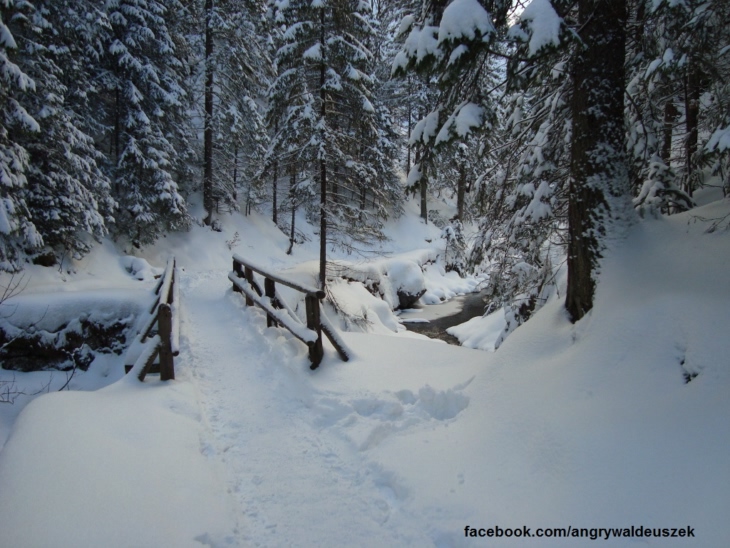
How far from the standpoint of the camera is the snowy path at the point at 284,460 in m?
2.86

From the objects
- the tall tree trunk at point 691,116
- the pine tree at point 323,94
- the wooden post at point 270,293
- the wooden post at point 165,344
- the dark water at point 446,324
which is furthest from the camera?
the dark water at point 446,324

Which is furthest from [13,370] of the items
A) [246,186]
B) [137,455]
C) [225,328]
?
[246,186]

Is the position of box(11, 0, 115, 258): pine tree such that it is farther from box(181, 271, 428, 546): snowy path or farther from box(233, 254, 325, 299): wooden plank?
box(181, 271, 428, 546): snowy path

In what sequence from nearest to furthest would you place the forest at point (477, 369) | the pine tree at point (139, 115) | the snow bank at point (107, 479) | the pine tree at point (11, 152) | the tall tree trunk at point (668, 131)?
1. the snow bank at point (107, 479)
2. the forest at point (477, 369)
3. the tall tree trunk at point (668, 131)
4. the pine tree at point (11, 152)
5. the pine tree at point (139, 115)

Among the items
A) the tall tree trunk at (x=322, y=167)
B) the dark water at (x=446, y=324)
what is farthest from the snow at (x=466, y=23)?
the dark water at (x=446, y=324)

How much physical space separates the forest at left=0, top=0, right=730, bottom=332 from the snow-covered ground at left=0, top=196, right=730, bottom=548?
2.73 feet

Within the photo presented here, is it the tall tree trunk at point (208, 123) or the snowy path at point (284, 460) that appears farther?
the tall tree trunk at point (208, 123)

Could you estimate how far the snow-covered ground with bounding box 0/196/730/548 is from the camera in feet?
8.28

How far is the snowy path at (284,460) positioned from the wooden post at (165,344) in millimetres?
438

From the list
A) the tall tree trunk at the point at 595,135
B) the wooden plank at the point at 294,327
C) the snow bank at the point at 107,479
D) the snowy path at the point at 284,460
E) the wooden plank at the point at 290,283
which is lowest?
the snowy path at the point at 284,460

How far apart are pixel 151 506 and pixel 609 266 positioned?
15.3 ft

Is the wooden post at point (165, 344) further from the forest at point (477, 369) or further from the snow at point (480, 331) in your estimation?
the snow at point (480, 331)

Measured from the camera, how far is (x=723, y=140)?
287cm

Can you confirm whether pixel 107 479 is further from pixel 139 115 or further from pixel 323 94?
pixel 139 115
